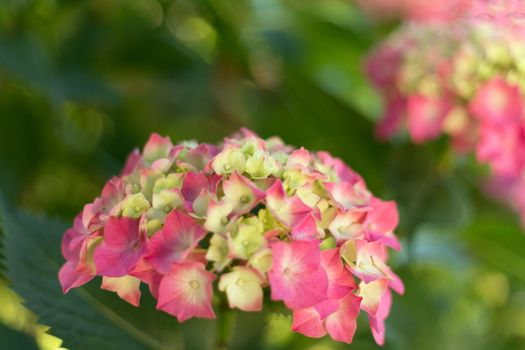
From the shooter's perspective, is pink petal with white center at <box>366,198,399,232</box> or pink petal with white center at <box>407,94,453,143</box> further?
pink petal with white center at <box>407,94,453,143</box>

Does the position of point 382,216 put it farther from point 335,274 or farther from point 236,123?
point 236,123

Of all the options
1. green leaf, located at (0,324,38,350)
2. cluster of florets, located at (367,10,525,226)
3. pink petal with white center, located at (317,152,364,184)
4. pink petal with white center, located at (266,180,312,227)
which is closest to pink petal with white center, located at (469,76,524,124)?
cluster of florets, located at (367,10,525,226)

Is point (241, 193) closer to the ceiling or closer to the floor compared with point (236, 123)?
closer to the ceiling

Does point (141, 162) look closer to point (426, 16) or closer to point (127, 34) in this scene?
point (127, 34)

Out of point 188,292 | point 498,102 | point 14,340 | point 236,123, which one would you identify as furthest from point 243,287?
point 236,123

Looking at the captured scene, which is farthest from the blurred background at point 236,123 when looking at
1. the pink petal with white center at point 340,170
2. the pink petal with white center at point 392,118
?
the pink petal with white center at point 340,170

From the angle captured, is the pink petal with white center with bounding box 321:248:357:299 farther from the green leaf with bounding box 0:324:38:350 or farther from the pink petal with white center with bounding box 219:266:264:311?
the green leaf with bounding box 0:324:38:350

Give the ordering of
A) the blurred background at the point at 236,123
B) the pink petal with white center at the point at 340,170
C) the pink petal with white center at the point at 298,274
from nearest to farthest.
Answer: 1. the pink petal with white center at the point at 298,274
2. the pink petal with white center at the point at 340,170
3. the blurred background at the point at 236,123

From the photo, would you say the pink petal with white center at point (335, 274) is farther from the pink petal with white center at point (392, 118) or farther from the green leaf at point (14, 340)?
the pink petal with white center at point (392, 118)
